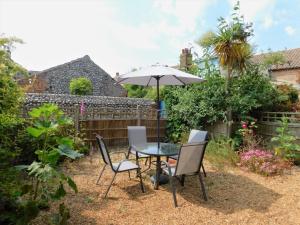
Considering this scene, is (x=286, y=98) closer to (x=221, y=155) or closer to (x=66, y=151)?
(x=221, y=155)

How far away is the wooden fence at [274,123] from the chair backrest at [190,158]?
4.34 m

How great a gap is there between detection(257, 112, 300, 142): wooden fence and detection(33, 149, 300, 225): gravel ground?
2.01 metres

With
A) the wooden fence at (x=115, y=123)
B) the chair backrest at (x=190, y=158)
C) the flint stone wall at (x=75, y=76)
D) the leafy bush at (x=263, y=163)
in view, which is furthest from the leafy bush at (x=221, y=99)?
the flint stone wall at (x=75, y=76)

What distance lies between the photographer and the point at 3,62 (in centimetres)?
380

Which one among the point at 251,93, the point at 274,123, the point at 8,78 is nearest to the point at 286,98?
the point at 274,123

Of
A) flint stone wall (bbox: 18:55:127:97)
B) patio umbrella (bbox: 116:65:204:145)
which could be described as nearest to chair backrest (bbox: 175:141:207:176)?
patio umbrella (bbox: 116:65:204:145)

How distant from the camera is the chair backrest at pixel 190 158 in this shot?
4.13m

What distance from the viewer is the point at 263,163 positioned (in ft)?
20.1

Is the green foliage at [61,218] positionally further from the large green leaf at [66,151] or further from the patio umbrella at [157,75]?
the patio umbrella at [157,75]

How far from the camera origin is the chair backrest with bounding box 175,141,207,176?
163 inches

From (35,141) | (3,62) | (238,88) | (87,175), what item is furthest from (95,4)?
(238,88)

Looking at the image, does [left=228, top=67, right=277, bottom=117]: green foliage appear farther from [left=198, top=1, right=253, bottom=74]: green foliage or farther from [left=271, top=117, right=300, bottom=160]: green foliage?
[left=271, top=117, right=300, bottom=160]: green foliage

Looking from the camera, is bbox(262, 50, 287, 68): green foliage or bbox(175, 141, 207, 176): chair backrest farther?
bbox(262, 50, 287, 68): green foliage

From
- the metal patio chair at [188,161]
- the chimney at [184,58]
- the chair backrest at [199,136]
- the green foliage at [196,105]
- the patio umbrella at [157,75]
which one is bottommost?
the metal patio chair at [188,161]
